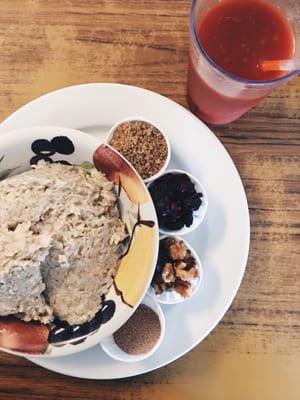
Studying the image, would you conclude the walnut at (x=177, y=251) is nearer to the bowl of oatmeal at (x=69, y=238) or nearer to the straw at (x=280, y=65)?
the bowl of oatmeal at (x=69, y=238)

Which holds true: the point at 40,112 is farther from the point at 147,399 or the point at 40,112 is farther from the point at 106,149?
the point at 147,399

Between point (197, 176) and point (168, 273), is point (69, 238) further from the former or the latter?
point (197, 176)

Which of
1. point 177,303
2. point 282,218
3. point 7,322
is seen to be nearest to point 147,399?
point 177,303

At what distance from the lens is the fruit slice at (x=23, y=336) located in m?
1.16

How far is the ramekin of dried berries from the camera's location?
4.27ft

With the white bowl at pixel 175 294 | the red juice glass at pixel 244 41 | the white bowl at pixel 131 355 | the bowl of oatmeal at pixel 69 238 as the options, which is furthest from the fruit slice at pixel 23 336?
the red juice glass at pixel 244 41

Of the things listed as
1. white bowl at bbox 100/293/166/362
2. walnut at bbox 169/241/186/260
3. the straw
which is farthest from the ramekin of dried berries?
the straw

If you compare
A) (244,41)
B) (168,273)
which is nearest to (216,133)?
(244,41)

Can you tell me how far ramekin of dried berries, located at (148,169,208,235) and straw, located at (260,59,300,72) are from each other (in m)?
0.28

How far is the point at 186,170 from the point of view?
4.52 feet

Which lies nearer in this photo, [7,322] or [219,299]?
[7,322]

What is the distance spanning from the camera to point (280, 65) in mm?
1222

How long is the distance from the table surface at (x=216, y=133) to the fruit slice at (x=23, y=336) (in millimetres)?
247

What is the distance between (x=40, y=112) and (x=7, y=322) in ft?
1.55
